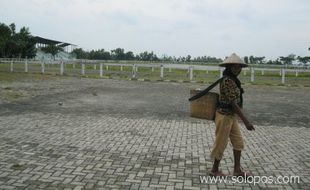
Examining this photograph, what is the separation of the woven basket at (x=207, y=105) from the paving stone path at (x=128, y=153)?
2.72ft

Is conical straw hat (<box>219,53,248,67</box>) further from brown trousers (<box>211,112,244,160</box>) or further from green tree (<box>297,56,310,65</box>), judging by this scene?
green tree (<box>297,56,310,65</box>)

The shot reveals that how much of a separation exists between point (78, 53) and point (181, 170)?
339 feet

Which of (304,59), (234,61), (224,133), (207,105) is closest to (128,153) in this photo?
(207,105)

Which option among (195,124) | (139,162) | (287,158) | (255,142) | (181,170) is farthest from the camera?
(195,124)

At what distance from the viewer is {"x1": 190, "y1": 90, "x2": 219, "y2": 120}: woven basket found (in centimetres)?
537

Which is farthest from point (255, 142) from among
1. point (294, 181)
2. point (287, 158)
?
point (294, 181)

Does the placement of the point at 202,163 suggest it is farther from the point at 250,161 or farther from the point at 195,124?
the point at 195,124

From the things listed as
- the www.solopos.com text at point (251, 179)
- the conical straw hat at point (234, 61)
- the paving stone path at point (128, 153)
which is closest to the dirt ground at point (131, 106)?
the paving stone path at point (128, 153)

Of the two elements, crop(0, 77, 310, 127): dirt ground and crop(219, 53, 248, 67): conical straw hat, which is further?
crop(0, 77, 310, 127): dirt ground

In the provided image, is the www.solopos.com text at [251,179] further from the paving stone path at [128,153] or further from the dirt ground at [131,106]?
the dirt ground at [131,106]

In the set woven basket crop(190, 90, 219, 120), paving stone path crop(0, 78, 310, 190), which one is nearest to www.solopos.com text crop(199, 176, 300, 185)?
paving stone path crop(0, 78, 310, 190)

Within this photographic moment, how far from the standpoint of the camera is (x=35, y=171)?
17.1 feet

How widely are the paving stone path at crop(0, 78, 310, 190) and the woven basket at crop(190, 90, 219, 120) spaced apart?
83 centimetres

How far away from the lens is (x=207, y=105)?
17.7ft
